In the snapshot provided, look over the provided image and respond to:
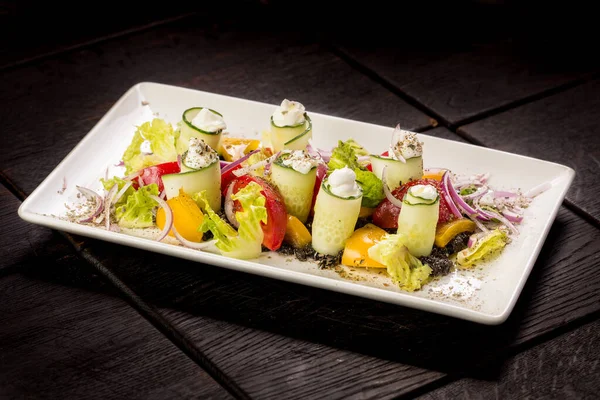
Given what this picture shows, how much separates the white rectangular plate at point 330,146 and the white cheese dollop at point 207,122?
0.93 ft

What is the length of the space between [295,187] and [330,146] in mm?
457

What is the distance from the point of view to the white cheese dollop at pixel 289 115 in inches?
99.5

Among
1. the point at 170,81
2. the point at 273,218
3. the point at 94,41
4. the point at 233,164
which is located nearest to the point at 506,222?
the point at 273,218

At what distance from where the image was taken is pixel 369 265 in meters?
2.20

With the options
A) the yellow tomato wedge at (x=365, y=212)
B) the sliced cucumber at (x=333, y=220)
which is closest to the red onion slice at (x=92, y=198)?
the sliced cucumber at (x=333, y=220)

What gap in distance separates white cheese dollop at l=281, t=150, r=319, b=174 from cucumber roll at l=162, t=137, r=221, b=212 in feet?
0.62

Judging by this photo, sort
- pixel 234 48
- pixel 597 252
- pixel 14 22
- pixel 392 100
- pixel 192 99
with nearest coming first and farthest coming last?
1. pixel 597 252
2. pixel 192 99
3. pixel 392 100
4. pixel 234 48
5. pixel 14 22

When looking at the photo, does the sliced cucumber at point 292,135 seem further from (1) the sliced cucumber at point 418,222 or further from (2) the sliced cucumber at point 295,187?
(1) the sliced cucumber at point 418,222

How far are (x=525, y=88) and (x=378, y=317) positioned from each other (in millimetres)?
1522

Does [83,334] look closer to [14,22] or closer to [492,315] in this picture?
[492,315]

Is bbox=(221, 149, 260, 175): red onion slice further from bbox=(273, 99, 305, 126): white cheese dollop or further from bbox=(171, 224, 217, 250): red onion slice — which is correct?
bbox=(171, 224, 217, 250): red onion slice

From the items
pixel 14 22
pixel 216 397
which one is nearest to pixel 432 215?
pixel 216 397

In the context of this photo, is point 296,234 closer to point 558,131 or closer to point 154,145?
point 154,145

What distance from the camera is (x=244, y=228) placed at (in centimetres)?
219
